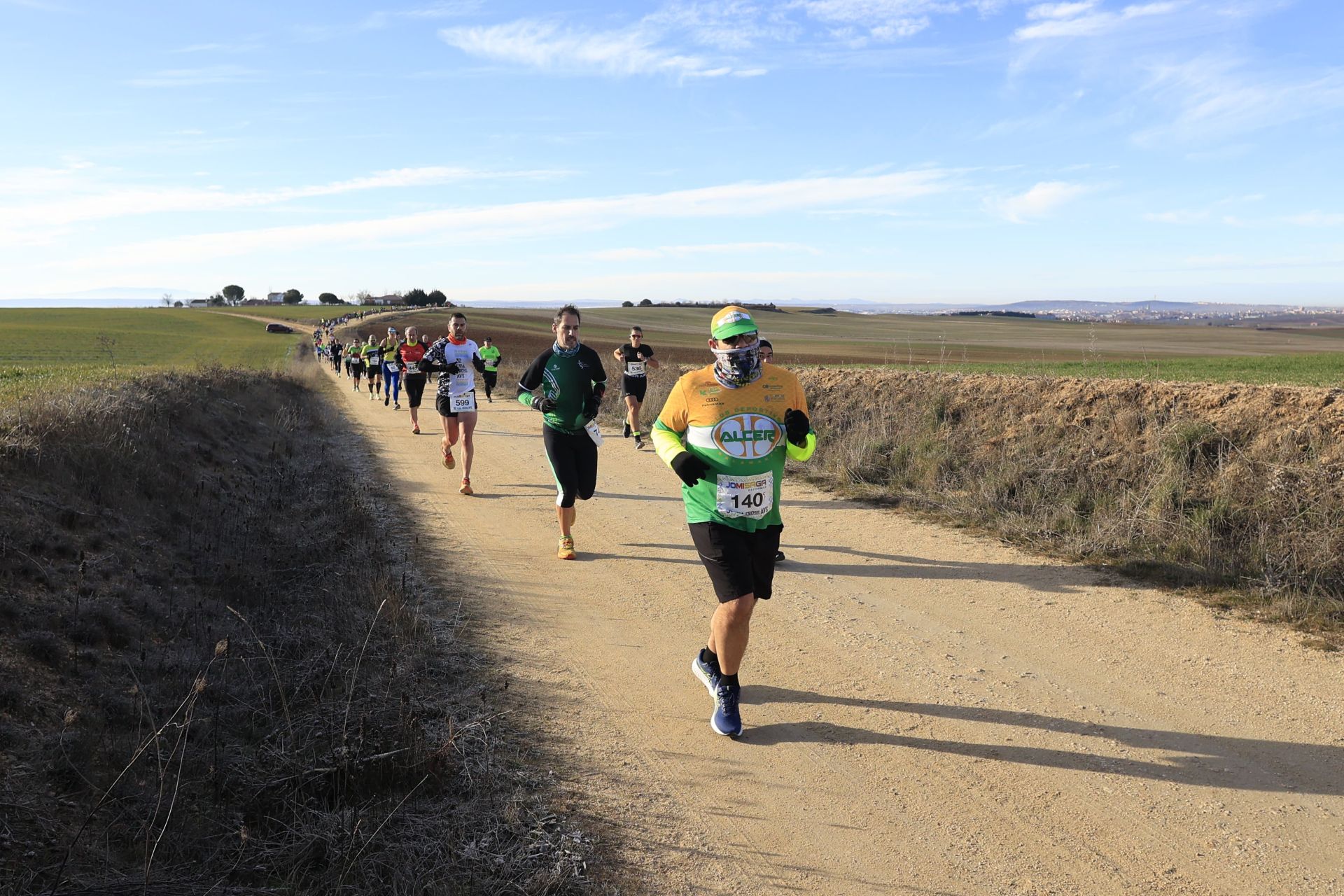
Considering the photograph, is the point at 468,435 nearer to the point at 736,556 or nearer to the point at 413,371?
the point at 413,371

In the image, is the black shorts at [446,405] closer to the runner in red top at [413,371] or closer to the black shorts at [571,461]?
the black shorts at [571,461]

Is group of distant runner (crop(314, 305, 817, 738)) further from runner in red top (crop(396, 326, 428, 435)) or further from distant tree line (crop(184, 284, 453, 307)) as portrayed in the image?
distant tree line (crop(184, 284, 453, 307))

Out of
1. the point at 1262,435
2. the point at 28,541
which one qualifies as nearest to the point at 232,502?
the point at 28,541

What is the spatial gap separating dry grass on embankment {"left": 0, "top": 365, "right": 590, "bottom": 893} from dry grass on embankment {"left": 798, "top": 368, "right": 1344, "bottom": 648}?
5.59 m

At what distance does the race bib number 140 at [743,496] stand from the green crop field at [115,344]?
9356 mm

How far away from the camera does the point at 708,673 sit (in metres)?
5.23

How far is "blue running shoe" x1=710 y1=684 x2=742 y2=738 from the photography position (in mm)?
4793

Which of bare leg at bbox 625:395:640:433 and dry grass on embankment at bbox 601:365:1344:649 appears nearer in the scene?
dry grass on embankment at bbox 601:365:1344:649

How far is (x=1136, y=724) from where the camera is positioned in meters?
4.89

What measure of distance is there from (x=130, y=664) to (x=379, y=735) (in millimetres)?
1883

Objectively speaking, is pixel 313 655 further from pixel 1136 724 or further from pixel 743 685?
pixel 1136 724

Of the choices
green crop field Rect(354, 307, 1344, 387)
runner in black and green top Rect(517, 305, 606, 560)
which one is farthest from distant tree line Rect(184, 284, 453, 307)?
runner in black and green top Rect(517, 305, 606, 560)

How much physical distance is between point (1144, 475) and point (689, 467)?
666 cm

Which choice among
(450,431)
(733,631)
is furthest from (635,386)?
(733,631)
